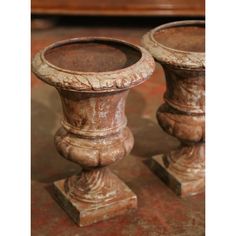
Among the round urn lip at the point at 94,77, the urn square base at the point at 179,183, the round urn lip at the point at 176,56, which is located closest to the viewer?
the round urn lip at the point at 94,77

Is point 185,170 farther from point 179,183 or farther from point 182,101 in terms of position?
point 182,101

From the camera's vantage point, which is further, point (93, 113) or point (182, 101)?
point (182, 101)

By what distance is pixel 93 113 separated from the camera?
4.99ft

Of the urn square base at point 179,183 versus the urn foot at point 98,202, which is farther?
the urn square base at point 179,183

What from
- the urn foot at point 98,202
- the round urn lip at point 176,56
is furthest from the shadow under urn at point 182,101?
the urn foot at point 98,202

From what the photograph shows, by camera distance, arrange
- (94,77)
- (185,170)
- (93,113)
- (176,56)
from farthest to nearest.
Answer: (185,170) → (176,56) → (93,113) → (94,77)

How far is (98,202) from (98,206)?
0.02 m

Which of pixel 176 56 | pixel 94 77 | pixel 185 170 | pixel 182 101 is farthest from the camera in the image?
pixel 185 170

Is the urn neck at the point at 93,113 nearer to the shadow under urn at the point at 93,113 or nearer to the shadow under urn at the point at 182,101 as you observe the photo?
the shadow under urn at the point at 93,113

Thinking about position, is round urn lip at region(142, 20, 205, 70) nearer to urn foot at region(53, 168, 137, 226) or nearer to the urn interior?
the urn interior

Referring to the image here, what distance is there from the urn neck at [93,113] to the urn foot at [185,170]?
1.32ft

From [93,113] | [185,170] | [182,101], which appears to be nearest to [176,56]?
[182,101]

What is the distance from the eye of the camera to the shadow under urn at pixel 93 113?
144 cm

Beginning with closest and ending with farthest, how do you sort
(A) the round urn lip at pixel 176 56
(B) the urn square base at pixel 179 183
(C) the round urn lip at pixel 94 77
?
(C) the round urn lip at pixel 94 77 → (A) the round urn lip at pixel 176 56 → (B) the urn square base at pixel 179 183
